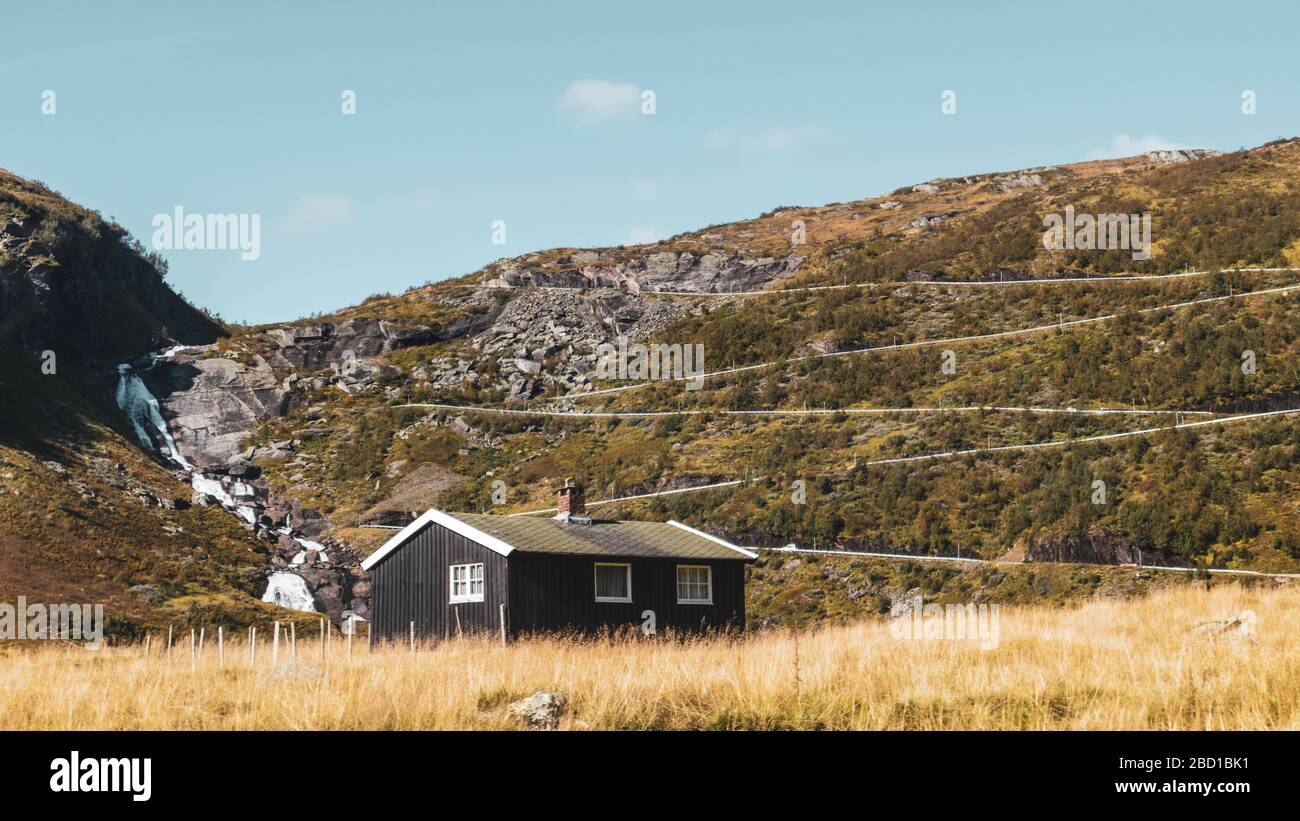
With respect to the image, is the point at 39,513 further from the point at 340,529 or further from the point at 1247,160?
the point at 1247,160

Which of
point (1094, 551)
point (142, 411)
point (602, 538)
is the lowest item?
point (1094, 551)

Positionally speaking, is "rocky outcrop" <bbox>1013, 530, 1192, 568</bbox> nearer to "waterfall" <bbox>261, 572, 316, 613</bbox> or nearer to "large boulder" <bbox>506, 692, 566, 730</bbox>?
"waterfall" <bbox>261, 572, 316, 613</bbox>

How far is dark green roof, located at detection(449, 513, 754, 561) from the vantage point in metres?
33.9

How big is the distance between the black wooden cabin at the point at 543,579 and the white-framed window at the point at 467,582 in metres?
0.03

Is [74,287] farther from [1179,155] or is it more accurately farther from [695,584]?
[1179,155]

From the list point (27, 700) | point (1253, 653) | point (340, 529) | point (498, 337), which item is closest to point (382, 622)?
point (27, 700)

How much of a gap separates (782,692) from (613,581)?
67.7ft

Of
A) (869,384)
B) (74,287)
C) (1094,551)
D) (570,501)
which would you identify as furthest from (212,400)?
(1094,551)

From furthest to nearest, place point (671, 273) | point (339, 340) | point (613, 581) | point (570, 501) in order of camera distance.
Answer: point (671, 273) → point (339, 340) → point (570, 501) → point (613, 581)

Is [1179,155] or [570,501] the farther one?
[1179,155]

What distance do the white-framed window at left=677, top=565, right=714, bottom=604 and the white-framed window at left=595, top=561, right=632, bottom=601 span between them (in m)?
1.80

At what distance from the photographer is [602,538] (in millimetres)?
36188
